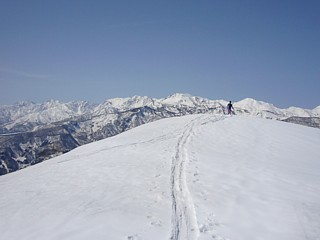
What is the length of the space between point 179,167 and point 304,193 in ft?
27.3

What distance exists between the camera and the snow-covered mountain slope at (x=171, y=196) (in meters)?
14.1

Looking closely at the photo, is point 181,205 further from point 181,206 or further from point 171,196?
point 171,196

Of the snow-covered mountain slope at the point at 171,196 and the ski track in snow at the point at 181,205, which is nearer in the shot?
the ski track in snow at the point at 181,205

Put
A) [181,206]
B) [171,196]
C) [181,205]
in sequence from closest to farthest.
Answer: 1. [181,206]
2. [181,205]
3. [171,196]

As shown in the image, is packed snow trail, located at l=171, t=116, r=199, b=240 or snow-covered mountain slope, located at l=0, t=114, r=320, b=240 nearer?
packed snow trail, located at l=171, t=116, r=199, b=240

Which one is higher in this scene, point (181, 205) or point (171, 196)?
point (171, 196)

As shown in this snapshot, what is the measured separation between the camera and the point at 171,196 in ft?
57.6

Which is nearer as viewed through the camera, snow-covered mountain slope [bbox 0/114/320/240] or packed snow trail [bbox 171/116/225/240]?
packed snow trail [bbox 171/116/225/240]

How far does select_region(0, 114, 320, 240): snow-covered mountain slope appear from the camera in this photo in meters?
14.1

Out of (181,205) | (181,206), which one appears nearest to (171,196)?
(181,205)

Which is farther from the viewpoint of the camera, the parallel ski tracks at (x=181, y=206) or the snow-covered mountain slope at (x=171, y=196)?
the snow-covered mountain slope at (x=171, y=196)

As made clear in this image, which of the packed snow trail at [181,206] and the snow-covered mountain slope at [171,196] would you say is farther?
the snow-covered mountain slope at [171,196]

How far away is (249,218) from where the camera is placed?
50.6ft

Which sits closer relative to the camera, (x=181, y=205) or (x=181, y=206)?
(x=181, y=206)
